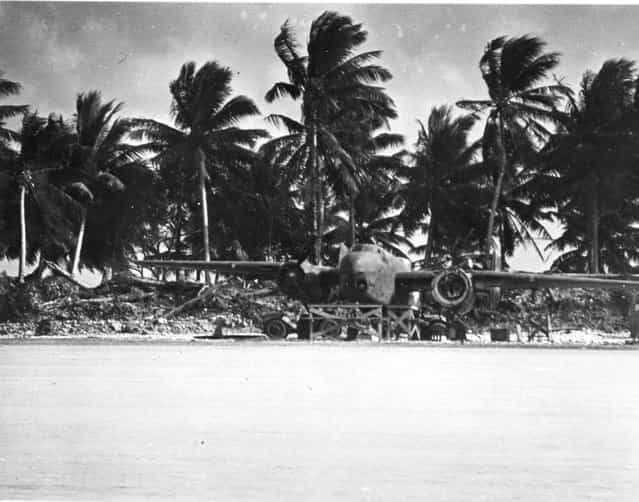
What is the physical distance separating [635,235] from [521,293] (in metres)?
7.75

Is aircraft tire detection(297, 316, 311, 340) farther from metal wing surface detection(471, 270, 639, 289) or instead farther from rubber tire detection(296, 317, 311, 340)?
metal wing surface detection(471, 270, 639, 289)

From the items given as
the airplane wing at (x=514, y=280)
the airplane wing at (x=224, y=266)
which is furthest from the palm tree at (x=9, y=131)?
the airplane wing at (x=514, y=280)

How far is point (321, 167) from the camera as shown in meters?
32.5

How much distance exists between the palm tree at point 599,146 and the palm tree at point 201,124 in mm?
11279

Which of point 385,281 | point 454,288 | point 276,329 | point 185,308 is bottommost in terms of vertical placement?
point 276,329

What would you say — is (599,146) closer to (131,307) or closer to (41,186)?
(131,307)

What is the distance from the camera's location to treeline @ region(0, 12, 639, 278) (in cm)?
2952

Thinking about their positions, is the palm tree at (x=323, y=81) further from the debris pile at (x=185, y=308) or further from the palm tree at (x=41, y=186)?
the palm tree at (x=41, y=186)

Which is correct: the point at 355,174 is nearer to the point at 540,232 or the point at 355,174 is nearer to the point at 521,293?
the point at 521,293

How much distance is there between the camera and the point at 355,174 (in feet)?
107

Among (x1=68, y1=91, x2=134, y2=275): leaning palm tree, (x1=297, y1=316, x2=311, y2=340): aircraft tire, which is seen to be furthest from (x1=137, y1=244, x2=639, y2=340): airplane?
(x1=68, y1=91, x2=134, y2=275): leaning palm tree

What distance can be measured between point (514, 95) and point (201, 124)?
11267mm

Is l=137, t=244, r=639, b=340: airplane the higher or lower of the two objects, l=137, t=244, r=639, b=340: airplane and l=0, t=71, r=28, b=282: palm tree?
the lower

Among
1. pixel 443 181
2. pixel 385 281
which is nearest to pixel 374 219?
pixel 443 181
